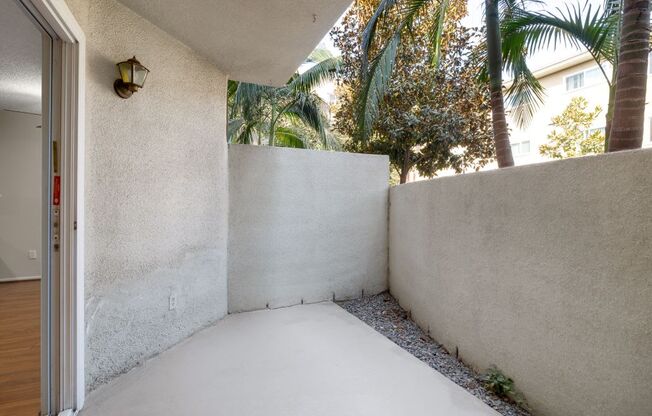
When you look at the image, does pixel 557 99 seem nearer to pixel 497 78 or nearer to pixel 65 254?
pixel 497 78

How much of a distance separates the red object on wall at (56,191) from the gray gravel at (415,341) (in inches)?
123

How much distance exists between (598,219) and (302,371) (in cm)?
230

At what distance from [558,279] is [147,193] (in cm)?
311

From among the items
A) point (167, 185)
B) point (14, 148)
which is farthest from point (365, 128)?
point (14, 148)

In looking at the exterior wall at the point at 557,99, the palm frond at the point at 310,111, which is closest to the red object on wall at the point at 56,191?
the palm frond at the point at 310,111

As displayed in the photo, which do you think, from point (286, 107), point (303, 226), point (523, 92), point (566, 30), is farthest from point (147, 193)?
point (286, 107)

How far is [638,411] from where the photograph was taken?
64.1 inches

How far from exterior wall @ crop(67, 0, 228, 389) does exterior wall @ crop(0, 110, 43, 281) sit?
357 centimetres

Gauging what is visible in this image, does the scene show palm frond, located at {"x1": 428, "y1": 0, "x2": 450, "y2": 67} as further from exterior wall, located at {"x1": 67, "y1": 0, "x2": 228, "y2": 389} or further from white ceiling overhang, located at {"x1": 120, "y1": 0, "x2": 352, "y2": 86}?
exterior wall, located at {"x1": 67, "y1": 0, "x2": 228, "y2": 389}

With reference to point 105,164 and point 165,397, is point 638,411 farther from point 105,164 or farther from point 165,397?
point 105,164

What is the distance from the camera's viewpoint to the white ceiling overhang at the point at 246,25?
2.51 m

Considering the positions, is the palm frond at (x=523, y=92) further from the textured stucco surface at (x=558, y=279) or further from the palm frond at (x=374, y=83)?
the textured stucco surface at (x=558, y=279)

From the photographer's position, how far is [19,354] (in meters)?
2.66

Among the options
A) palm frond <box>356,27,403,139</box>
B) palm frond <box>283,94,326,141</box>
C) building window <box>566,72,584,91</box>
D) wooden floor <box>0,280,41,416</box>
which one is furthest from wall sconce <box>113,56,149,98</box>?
building window <box>566,72,584,91</box>
